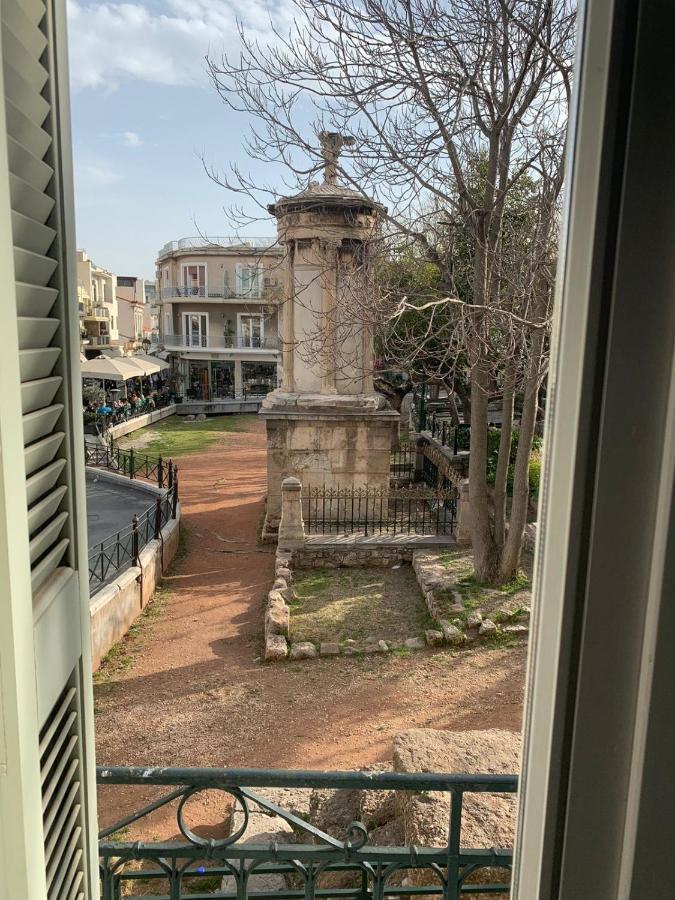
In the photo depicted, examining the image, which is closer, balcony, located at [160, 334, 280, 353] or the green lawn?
the green lawn

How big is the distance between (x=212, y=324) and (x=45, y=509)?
135ft

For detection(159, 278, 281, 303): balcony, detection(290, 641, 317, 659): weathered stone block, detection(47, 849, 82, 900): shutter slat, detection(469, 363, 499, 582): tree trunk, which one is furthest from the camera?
detection(159, 278, 281, 303): balcony

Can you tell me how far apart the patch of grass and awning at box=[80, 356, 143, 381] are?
1811cm

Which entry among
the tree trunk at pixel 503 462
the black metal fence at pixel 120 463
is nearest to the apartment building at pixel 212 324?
the black metal fence at pixel 120 463

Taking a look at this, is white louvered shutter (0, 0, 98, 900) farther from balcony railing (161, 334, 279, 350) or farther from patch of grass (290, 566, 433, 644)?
balcony railing (161, 334, 279, 350)

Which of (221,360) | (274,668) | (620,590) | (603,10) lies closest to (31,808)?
(620,590)

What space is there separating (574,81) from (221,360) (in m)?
41.7

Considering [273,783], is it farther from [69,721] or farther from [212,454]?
[212,454]

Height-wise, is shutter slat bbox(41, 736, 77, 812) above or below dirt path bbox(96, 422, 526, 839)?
above

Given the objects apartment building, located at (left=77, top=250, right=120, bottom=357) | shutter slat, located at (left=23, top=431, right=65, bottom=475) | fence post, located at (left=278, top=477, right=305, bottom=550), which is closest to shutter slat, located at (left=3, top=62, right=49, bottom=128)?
shutter slat, located at (left=23, top=431, right=65, bottom=475)

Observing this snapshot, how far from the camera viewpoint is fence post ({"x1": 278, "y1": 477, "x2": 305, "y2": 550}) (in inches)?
448

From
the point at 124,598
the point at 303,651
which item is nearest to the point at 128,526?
the point at 124,598

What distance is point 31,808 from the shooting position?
101 cm

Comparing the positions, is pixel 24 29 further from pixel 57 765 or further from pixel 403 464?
pixel 403 464
